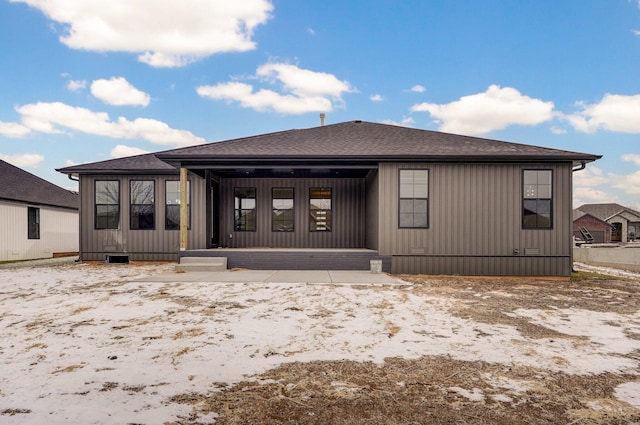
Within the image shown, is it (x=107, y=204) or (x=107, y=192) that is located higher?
(x=107, y=192)

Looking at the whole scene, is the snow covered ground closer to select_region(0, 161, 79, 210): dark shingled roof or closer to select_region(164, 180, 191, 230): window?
select_region(164, 180, 191, 230): window

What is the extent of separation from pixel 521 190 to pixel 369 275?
18.4 feet

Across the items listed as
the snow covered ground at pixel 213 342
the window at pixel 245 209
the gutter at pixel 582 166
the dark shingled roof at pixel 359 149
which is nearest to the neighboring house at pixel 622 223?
the gutter at pixel 582 166

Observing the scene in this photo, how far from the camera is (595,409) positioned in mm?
2730

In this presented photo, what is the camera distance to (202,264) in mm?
11273

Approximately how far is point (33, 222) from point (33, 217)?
0.88ft

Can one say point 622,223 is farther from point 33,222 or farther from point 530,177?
point 33,222

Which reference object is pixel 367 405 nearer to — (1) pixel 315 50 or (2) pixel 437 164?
(2) pixel 437 164

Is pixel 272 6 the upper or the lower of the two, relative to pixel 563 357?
upper

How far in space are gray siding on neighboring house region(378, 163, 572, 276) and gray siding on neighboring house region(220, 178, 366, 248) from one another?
3.04m

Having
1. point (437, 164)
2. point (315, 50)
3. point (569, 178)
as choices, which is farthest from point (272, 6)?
point (569, 178)

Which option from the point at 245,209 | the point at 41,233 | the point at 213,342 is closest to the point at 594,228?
the point at 245,209

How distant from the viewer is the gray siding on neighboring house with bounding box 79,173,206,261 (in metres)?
14.0

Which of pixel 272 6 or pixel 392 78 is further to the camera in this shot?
pixel 392 78
